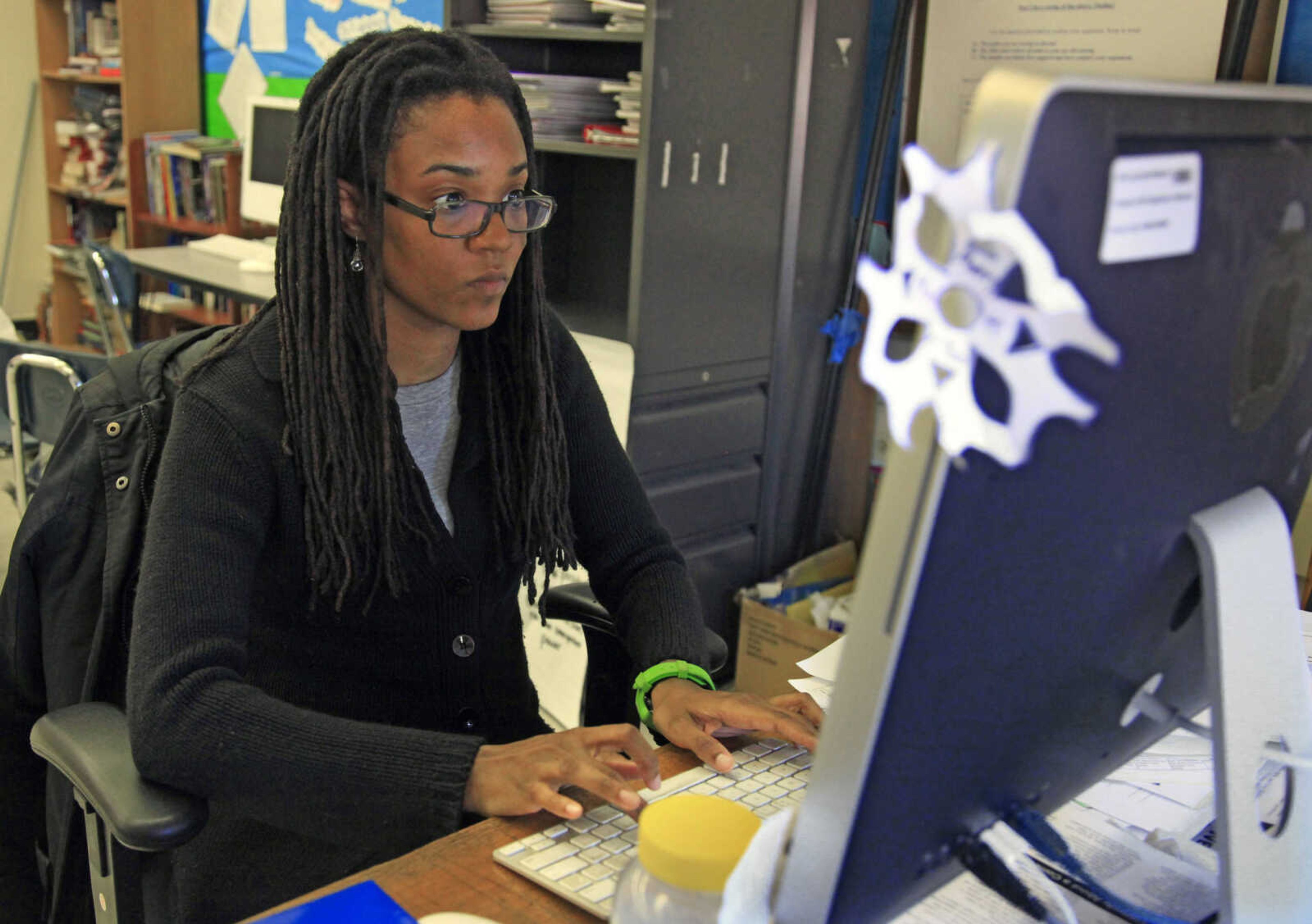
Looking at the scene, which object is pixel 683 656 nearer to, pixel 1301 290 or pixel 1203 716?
pixel 1203 716

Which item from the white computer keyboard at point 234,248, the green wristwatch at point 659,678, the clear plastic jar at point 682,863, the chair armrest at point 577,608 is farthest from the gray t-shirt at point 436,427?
the white computer keyboard at point 234,248

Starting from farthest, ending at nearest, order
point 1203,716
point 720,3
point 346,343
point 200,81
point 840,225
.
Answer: point 200,81
point 840,225
point 720,3
point 346,343
point 1203,716

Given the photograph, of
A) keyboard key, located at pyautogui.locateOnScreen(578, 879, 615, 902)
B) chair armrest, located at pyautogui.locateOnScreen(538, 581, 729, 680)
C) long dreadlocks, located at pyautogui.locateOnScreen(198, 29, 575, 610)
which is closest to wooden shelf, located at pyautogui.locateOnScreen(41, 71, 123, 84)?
long dreadlocks, located at pyautogui.locateOnScreen(198, 29, 575, 610)

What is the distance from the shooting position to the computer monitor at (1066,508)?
428 millimetres

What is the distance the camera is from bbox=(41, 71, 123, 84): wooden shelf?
182 inches

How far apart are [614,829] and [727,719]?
0.64 ft

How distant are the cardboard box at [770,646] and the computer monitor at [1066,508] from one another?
181 cm

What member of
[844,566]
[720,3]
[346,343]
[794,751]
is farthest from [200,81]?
[794,751]

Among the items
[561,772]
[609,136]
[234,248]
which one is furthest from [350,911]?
[234,248]

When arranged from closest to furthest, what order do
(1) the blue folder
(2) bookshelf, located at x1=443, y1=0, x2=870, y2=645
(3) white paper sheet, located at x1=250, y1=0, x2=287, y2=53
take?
1. (1) the blue folder
2. (2) bookshelf, located at x1=443, y1=0, x2=870, y2=645
3. (3) white paper sheet, located at x1=250, y1=0, x2=287, y2=53

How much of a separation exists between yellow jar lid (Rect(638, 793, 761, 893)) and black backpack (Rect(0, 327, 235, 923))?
0.64 meters

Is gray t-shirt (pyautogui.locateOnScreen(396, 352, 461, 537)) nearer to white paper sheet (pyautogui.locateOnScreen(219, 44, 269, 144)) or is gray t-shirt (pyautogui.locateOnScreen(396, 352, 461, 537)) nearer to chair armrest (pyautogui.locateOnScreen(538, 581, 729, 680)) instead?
chair armrest (pyautogui.locateOnScreen(538, 581, 729, 680))

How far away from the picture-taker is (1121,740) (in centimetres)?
68

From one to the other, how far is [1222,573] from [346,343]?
2.78 feet
